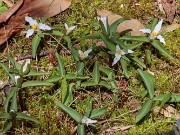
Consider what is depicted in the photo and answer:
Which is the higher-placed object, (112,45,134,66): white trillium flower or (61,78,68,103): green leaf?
(112,45,134,66): white trillium flower

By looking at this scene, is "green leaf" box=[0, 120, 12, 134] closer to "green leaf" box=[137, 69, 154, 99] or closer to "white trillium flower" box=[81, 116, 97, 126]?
"white trillium flower" box=[81, 116, 97, 126]

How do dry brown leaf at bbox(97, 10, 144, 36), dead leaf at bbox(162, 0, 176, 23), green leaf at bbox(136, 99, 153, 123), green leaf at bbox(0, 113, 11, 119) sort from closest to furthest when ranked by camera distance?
1. green leaf at bbox(0, 113, 11, 119)
2. green leaf at bbox(136, 99, 153, 123)
3. dry brown leaf at bbox(97, 10, 144, 36)
4. dead leaf at bbox(162, 0, 176, 23)

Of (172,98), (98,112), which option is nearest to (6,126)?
(98,112)

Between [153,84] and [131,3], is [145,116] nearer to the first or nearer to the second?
[153,84]

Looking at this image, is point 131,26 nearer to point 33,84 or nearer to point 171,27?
point 171,27

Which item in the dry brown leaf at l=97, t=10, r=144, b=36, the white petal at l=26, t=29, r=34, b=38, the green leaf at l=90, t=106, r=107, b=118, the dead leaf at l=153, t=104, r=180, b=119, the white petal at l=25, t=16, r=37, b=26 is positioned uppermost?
the white petal at l=25, t=16, r=37, b=26

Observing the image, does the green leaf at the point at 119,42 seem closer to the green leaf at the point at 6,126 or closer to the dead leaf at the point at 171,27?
the dead leaf at the point at 171,27

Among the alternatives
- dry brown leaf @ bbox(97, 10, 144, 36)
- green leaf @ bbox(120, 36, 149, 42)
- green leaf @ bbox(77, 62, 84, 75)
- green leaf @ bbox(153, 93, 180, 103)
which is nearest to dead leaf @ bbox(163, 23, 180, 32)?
dry brown leaf @ bbox(97, 10, 144, 36)
